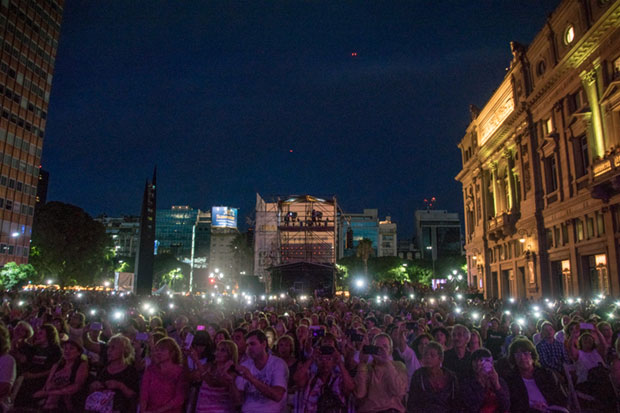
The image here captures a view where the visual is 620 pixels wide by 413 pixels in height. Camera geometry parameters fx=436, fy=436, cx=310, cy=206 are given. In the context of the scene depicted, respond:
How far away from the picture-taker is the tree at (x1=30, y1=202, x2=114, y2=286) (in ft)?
180

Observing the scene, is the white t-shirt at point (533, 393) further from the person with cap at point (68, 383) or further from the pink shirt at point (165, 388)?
the person with cap at point (68, 383)

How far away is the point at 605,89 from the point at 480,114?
2407 centimetres

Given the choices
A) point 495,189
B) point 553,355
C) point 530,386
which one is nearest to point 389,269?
point 495,189

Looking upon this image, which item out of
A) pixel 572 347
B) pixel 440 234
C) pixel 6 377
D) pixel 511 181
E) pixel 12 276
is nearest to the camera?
pixel 6 377

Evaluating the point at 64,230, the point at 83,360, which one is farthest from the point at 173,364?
the point at 64,230

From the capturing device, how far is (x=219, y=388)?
5.01 metres

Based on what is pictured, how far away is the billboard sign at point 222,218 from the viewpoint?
162 metres

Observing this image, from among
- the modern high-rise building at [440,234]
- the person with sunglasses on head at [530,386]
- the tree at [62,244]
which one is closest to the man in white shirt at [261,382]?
the person with sunglasses on head at [530,386]

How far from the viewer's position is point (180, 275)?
103375mm

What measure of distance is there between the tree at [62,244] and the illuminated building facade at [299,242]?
73.1ft

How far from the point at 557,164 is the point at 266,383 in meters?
33.2

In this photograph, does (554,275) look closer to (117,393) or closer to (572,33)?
(572,33)

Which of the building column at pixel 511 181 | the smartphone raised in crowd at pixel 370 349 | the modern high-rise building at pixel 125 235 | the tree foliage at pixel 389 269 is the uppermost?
the modern high-rise building at pixel 125 235

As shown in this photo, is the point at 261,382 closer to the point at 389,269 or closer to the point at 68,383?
the point at 68,383
